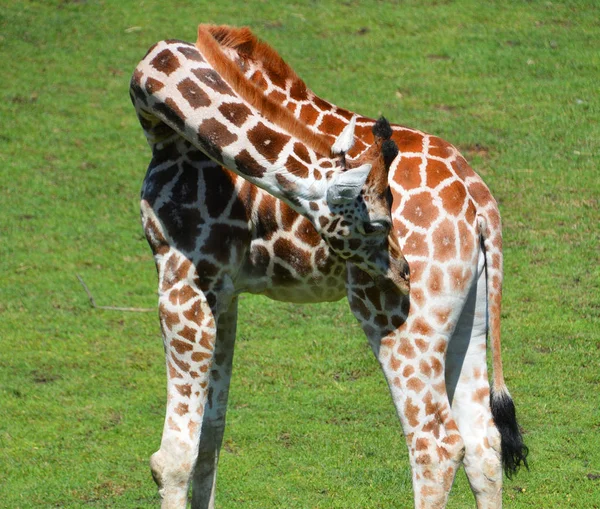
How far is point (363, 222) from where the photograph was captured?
192 inches

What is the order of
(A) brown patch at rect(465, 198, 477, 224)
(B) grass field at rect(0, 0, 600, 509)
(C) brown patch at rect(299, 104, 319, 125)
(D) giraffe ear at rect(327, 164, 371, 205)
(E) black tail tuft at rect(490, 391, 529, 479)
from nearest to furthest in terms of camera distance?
(D) giraffe ear at rect(327, 164, 371, 205) → (A) brown patch at rect(465, 198, 477, 224) → (E) black tail tuft at rect(490, 391, 529, 479) → (C) brown patch at rect(299, 104, 319, 125) → (B) grass field at rect(0, 0, 600, 509)

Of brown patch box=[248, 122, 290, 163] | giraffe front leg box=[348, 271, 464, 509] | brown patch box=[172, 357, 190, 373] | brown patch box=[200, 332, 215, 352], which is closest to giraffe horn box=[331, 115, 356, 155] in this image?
brown patch box=[248, 122, 290, 163]

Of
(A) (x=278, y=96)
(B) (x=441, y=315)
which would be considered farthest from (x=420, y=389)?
(A) (x=278, y=96)

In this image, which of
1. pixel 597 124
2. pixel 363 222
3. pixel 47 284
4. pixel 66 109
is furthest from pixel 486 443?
pixel 66 109

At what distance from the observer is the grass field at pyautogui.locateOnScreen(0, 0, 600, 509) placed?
7.19 meters

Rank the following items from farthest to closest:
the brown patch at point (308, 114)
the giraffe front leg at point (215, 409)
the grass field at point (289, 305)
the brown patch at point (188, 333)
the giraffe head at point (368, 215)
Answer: the grass field at point (289, 305) < the giraffe front leg at point (215, 409) < the brown patch at point (308, 114) < the brown patch at point (188, 333) < the giraffe head at point (368, 215)

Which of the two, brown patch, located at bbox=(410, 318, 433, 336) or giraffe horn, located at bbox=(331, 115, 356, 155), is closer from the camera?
giraffe horn, located at bbox=(331, 115, 356, 155)

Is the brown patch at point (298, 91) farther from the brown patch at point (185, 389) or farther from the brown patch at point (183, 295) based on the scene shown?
the brown patch at point (185, 389)

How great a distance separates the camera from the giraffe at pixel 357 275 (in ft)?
16.9

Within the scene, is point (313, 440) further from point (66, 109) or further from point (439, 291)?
point (66, 109)

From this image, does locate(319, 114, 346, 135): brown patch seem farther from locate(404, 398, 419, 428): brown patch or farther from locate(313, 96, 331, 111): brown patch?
locate(404, 398, 419, 428): brown patch

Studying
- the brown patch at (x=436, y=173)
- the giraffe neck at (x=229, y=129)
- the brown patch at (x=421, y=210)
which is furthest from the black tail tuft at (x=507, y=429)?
the giraffe neck at (x=229, y=129)

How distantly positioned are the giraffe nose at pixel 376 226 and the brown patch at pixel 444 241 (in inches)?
14.1

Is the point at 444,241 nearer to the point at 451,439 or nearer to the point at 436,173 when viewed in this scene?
the point at 436,173
